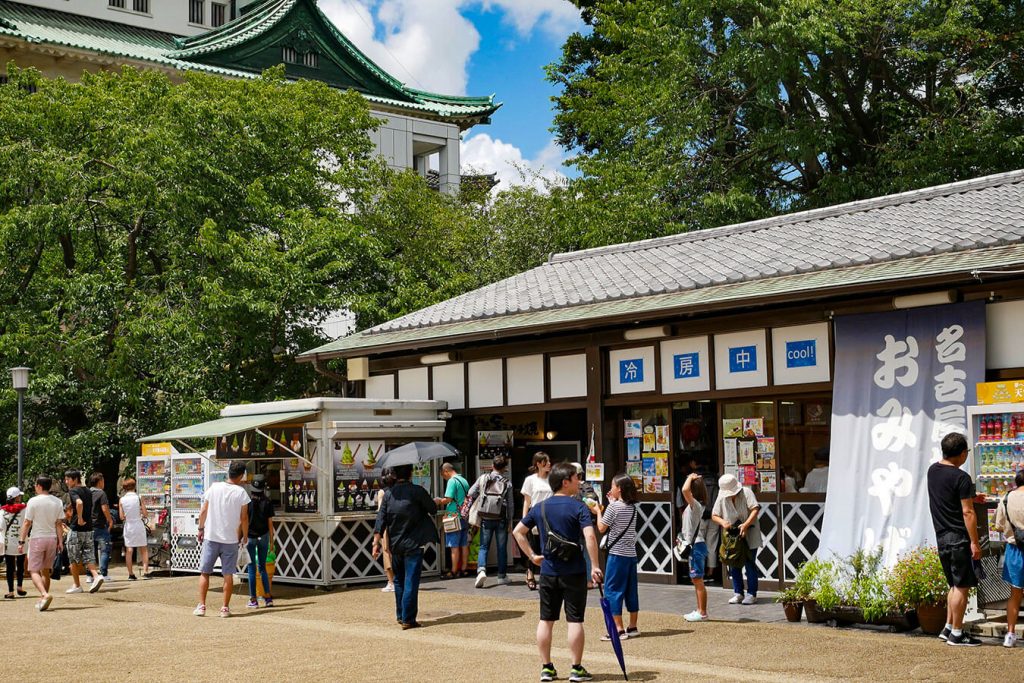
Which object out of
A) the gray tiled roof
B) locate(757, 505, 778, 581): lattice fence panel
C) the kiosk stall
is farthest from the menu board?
locate(757, 505, 778, 581): lattice fence panel

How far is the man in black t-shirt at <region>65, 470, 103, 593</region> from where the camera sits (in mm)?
16438

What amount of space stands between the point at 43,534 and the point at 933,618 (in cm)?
1120

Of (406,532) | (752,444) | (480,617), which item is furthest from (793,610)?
(406,532)

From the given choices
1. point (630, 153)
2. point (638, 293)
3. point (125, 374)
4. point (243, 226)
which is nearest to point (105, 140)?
point (243, 226)

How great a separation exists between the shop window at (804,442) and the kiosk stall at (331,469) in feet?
17.8

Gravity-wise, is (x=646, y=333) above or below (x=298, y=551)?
above

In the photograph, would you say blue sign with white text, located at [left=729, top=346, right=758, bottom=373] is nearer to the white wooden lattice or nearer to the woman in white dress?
the white wooden lattice

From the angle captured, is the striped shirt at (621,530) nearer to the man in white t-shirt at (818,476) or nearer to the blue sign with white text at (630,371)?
the man in white t-shirt at (818,476)

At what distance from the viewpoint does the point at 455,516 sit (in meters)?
15.6

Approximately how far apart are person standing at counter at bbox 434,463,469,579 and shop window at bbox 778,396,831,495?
483 cm

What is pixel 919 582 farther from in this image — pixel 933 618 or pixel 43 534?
pixel 43 534

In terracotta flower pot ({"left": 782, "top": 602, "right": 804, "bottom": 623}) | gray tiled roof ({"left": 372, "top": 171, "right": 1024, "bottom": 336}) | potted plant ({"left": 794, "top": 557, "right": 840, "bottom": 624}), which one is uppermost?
gray tiled roof ({"left": 372, "top": 171, "right": 1024, "bottom": 336})

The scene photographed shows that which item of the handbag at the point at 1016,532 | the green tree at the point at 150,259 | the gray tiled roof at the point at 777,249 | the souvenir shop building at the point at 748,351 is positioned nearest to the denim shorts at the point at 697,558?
the souvenir shop building at the point at 748,351

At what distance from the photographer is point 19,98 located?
947 inches
